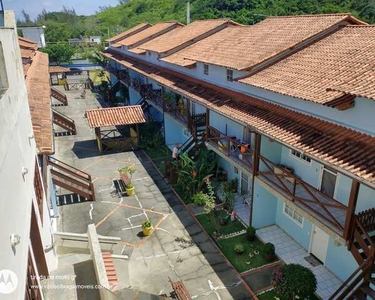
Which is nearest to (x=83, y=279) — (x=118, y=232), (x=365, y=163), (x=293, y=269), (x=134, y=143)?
(x=118, y=232)

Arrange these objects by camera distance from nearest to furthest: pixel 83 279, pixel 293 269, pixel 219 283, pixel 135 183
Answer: pixel 83 279 → pixel 293 269 → pixel 219 283 → pixel 135 183

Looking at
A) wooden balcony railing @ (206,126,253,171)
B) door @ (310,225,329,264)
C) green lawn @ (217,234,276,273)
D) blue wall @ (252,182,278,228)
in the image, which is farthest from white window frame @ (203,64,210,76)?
door @ (310,225,329,264)

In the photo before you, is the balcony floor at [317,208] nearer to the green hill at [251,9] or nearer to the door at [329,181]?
the door at [329,181]

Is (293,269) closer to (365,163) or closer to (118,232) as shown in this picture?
(365,163)

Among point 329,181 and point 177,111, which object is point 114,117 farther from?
point 329,181

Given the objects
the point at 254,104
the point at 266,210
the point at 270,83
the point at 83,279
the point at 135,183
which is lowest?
the point at 135,183

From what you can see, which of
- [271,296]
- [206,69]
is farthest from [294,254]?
[206,69]

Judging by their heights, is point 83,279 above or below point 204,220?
above
